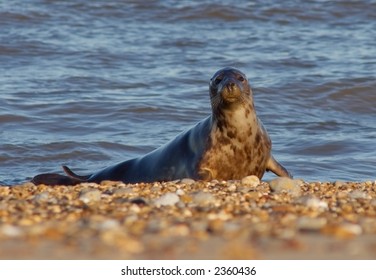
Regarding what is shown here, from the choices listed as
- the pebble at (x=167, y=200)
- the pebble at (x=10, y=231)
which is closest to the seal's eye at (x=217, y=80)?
the pebble at (x=167, y=200)

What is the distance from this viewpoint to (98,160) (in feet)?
32.2

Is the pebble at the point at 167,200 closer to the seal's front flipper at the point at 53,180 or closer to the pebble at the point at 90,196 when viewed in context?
the pebble at the point at 90,196

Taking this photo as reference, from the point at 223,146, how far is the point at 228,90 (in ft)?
1.36

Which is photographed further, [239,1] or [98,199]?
[239,1]

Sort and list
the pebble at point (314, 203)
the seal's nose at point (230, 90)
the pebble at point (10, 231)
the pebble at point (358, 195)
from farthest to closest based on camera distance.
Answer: the seal's nose at point (230, 90) → the pebble at point (358, 195) → the pebble at point (314, 203) → the pebble at point (10, 231)

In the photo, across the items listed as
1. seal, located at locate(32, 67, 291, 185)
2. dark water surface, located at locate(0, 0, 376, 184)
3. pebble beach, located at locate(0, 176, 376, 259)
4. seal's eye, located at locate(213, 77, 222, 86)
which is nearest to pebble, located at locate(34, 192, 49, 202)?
pebble beach, located at locate(0, 176, 376, 259)

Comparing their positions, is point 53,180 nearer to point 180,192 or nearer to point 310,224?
point 180,192

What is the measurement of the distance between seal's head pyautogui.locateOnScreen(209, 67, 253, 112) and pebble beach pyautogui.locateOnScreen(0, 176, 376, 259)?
1763 mm

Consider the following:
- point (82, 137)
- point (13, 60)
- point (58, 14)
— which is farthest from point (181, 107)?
point (58, 14)

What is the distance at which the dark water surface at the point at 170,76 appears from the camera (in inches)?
397

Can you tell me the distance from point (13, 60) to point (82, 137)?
4.31m

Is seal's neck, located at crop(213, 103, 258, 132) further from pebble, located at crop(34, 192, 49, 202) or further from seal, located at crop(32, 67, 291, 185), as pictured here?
pebble, located at crop(34, 192, 49, 202)

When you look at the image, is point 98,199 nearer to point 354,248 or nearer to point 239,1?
point 354,248
